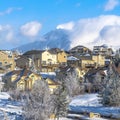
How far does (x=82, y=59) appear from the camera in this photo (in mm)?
109250

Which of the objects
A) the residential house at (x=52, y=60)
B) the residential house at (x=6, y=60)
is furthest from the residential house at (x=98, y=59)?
the residential house at (x=6, y=60)

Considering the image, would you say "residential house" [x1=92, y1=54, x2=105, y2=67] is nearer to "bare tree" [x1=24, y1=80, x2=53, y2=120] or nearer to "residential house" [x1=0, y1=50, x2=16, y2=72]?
"residential house" [x1=0, y1=50, x2=16, y2=72]

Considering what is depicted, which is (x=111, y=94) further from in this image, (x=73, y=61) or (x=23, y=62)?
(x=23, y=62)

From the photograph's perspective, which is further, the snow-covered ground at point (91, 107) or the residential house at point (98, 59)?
the residential house at point (98, 59)

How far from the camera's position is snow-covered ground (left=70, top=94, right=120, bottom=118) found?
57.8m

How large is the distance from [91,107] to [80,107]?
58.0 inches

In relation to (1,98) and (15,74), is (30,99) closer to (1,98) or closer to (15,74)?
(1,98)

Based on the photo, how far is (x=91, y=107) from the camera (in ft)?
204

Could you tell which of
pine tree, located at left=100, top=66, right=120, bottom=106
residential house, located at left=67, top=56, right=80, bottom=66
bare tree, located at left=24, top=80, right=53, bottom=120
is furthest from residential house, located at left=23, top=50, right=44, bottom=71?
bare tree, located at left=24, top=80, right=53, bottom=120

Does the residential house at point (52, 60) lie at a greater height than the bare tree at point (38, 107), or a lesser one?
greater

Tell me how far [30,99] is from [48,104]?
199 centimetres

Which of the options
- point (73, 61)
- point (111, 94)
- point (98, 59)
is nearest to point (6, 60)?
point (73, 61)

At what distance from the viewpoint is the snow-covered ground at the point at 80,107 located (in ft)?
177

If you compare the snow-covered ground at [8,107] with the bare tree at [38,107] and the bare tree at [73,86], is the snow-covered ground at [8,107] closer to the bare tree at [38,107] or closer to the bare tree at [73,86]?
the bare tree at [38,107]
